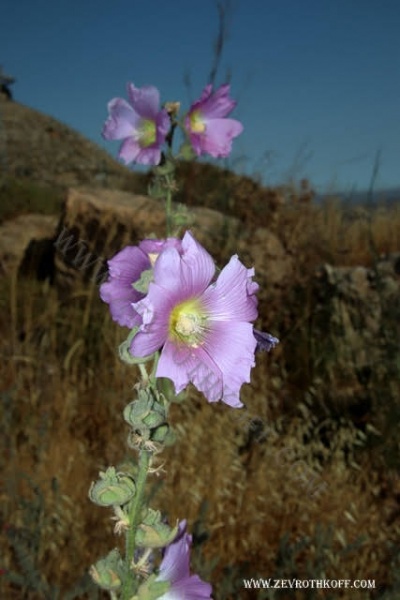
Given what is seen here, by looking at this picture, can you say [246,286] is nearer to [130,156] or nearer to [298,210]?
[130,156]

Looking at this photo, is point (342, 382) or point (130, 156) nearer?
point (130, 156)

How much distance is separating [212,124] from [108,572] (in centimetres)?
129

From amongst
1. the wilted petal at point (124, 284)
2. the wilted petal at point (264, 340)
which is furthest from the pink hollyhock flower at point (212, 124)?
the wilted petal at point (264, 340)

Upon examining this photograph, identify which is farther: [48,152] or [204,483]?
[48,152]

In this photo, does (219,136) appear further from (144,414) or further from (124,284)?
(144,414)

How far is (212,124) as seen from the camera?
6.04 feet

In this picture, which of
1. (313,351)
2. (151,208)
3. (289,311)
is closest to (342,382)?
(313,351)

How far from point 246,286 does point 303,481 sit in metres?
1.83

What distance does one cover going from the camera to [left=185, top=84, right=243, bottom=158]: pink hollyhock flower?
1.78 metres

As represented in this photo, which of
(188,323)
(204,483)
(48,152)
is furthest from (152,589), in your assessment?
(48,152)

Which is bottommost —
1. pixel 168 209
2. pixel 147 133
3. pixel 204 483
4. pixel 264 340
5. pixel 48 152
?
pixel 204 483

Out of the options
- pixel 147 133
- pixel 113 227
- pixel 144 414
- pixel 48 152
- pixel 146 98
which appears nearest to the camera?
pixel 144 414

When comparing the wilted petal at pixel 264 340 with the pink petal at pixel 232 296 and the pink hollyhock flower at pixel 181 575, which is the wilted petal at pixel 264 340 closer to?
the pink petal at pixel 232 296

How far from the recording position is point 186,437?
2.79 meters
